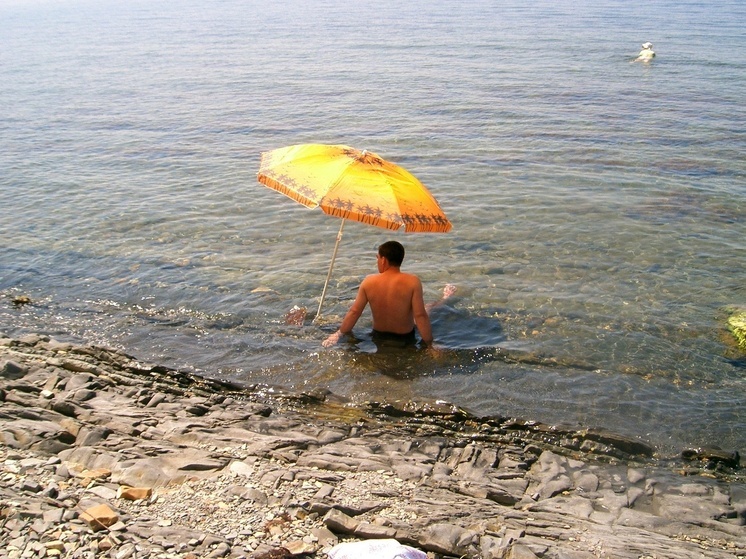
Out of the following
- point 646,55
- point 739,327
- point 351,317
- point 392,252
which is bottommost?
point 739,327

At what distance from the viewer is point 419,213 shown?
8.09 meters

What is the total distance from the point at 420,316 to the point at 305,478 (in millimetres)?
3569

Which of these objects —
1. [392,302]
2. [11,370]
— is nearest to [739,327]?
[392,302]

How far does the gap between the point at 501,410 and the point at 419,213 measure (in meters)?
2.44

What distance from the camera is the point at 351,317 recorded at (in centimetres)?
896

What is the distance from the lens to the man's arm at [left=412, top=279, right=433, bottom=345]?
8.76 metres

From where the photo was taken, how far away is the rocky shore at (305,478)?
479 centimetres

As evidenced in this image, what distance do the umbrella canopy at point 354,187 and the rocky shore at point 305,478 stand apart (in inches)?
84.2

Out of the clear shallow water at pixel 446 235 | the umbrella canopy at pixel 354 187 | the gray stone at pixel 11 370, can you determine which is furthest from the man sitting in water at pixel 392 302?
the gray stone at pixel 11 370

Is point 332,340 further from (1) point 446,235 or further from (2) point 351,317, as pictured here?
(1) point 446,235

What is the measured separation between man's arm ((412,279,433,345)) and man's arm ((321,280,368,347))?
2.11 feet

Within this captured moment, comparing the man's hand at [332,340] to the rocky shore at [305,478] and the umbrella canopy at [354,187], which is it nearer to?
the rocky shore at [305,478]

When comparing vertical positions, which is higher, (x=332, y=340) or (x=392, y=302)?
(x=392, y=302)

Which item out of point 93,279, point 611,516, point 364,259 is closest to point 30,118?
point 93,279
